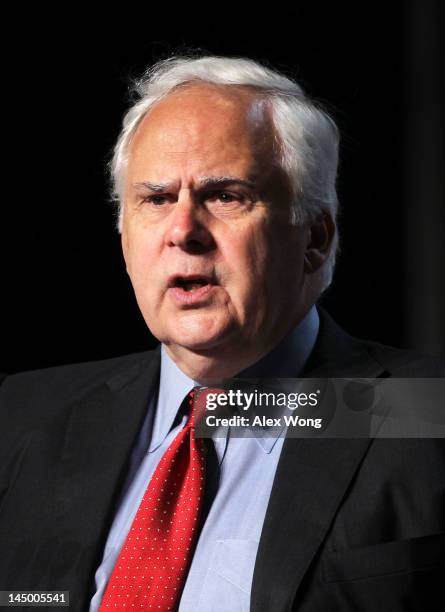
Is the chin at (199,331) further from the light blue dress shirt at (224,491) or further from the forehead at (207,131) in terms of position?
the forehead at (207,131)

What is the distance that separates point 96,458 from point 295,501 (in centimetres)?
34

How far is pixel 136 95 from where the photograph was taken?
5.43 ft

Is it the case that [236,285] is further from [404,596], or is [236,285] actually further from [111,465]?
[404,596]

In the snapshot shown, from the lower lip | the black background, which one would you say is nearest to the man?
the lower lip

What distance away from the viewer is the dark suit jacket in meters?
1.07

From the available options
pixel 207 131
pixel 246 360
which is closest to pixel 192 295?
pixel 246 360

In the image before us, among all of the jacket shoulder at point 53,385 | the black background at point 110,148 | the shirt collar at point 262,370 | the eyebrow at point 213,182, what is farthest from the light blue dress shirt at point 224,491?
the black background at point 110,148

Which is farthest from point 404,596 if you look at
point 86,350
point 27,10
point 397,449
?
point 27,10

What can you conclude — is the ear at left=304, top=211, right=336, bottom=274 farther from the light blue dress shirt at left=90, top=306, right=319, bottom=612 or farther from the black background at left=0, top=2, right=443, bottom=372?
the black background at left=0, top=2, right=443, bottom=372

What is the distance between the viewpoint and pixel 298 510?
1117mm

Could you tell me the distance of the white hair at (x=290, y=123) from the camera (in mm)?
1315

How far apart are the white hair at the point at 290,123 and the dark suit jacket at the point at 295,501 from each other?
21 centimetres

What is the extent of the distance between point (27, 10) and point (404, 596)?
55.4 inches

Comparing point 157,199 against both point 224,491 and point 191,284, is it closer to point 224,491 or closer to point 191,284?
point 191,284
